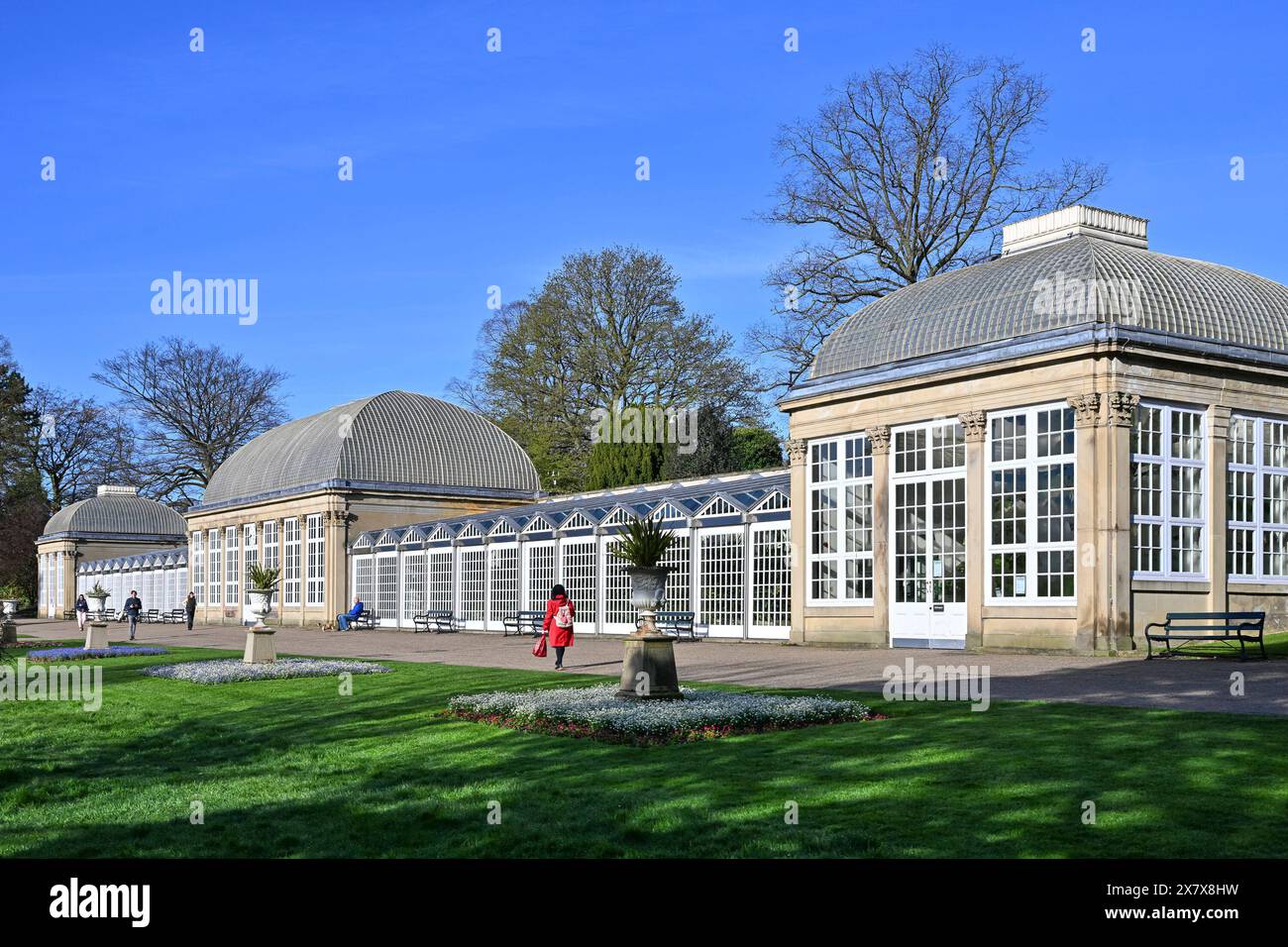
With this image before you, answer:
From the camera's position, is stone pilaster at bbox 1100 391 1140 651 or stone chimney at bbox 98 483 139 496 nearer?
stone pilaster at bbox 1100 391 1140 651

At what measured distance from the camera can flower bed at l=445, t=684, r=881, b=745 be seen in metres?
13.9

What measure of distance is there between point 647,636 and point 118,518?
74442mm

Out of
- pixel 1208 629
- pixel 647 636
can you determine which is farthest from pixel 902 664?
pixel 647 636

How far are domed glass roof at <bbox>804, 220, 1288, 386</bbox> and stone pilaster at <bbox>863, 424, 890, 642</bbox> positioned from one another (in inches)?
72.5

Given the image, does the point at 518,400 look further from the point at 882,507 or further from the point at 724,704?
the point at 724,704

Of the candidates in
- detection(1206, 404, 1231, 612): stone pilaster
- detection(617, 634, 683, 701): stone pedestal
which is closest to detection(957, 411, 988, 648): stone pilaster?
detection(1206, 404, 1231, 612): stone pilaster

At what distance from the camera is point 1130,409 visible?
2505 cm

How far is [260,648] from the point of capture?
27.0 m

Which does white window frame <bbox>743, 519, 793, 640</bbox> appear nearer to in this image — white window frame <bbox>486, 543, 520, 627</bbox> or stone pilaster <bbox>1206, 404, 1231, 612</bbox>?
stone pilaster <bbox>1206, 404, 1231, 612</bbox>

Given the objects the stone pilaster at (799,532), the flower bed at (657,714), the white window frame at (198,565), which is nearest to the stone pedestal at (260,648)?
the flower bed at (657,714)

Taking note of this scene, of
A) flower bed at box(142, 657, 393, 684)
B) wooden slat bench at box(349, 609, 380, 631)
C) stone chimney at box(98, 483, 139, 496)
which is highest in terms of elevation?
stone chimney at box(98, 483, 139, 496)

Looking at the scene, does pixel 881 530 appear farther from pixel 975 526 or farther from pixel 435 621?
pixel 435 621

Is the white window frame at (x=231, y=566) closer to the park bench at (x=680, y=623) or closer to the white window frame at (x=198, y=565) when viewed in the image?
the white window frame at (x=198, y=565)
